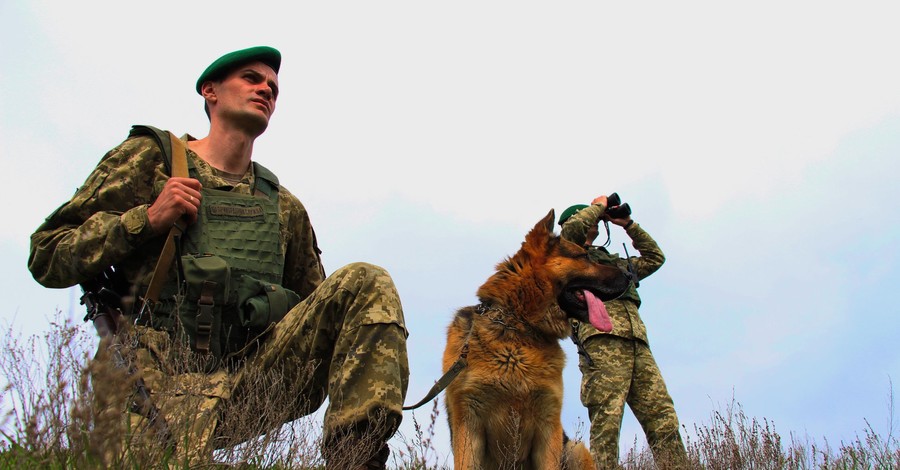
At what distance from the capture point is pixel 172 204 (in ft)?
12.1

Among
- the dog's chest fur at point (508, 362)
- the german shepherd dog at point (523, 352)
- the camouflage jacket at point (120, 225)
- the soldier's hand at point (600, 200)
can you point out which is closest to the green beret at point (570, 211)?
the soldier's hand at point (600, 200)

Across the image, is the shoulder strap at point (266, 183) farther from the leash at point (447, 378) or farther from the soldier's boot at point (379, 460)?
the soldier's boot at point (379, 460)

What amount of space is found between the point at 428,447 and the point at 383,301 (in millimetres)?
935

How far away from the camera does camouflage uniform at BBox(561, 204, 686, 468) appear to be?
6781 mm

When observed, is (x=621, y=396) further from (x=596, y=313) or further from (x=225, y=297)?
(x=225, y=297)

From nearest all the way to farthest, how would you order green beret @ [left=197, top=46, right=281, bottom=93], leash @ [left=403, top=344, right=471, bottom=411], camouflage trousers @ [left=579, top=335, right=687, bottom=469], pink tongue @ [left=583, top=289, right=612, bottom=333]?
leash @ [left=403, top=344, right=471, bottom=411] → green beret @ [left=197, top=46, right=281, bottom=93] → pink tongue @ [left=583, top=289, right=612, bottom=333] → camouflage trousers @ [left=579, top=335, right=687, bottom=469]

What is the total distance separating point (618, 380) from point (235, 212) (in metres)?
4.24

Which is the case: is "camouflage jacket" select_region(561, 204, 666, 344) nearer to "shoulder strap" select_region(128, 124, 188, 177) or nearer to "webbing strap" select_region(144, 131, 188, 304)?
"shoulder strap" select_region(128, 124, 188, 177)

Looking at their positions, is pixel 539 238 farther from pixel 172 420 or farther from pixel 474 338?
pixel 172 420

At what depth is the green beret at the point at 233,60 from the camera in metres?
4.57

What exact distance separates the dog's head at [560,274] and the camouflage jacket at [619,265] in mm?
873

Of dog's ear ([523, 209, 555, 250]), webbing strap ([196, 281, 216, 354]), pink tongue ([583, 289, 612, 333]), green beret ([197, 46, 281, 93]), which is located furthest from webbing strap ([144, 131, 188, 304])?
pink tongue ([583, 289, 612, 333])

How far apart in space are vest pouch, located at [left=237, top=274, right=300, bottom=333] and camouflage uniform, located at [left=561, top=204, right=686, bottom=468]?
357 centimetres

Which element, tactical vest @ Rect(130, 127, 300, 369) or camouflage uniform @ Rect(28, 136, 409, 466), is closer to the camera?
camouflage uniform @ Rect(28, 136, 409, 466)
